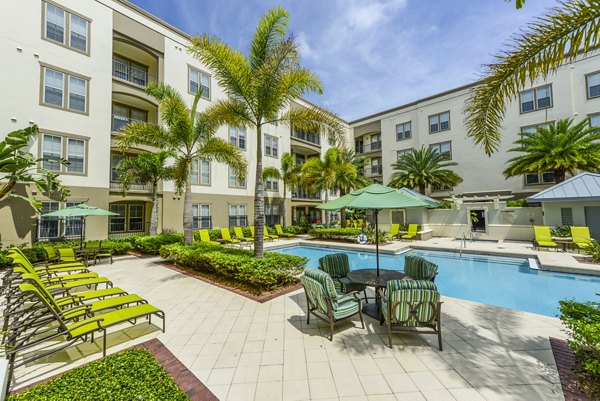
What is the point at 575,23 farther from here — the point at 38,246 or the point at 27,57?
the point at 27,57

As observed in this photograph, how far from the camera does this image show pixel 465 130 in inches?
957

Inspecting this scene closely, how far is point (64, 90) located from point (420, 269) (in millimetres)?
19702

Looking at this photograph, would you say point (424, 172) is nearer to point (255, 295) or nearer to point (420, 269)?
point (420, 269)

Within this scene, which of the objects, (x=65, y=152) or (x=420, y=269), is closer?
(x=420, y=269)

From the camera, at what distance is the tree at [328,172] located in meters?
20.8

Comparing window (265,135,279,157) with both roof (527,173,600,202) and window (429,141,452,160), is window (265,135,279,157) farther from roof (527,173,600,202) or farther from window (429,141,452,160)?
roof (527,173,600,202)

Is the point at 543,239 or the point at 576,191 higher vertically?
the point at 576,191

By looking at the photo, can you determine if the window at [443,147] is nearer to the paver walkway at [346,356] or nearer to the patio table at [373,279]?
the paver walkway at [346,356]

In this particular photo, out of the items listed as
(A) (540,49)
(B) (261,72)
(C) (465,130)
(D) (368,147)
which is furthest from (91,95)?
(C) (465,130)

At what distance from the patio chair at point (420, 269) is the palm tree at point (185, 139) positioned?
28.7ft

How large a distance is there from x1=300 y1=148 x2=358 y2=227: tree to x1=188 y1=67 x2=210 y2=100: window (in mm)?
10010

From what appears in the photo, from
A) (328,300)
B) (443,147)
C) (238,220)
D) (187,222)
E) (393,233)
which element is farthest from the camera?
(443,147)

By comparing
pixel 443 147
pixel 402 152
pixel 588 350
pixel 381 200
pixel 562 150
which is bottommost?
pixel 588 350

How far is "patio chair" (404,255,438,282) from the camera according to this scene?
6132 mm
